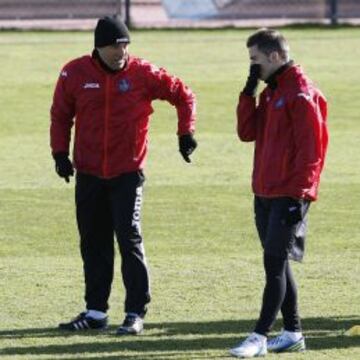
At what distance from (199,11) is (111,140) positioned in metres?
27.8

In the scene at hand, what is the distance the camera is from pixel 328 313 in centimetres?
1030

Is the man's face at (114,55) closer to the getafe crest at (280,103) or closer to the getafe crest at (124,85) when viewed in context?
the getafe crest at (124,85)

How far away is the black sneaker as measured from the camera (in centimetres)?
981

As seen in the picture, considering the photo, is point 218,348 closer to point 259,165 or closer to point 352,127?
point 259,165

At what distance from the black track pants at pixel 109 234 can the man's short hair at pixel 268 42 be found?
1383 millimetres

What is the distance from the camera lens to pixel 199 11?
37.2 metres

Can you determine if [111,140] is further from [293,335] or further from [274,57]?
[293,335]

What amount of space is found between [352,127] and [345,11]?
656 inches

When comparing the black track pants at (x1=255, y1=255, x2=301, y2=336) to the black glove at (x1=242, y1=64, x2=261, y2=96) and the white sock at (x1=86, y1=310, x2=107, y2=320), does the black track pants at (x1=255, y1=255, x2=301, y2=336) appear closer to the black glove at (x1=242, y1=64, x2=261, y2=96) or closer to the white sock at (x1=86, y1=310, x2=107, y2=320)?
the black glove at (x1=242, y1=64, x2=261, y2=96)

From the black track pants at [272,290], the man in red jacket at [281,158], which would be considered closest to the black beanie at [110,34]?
the man in red jacket at [281,158]

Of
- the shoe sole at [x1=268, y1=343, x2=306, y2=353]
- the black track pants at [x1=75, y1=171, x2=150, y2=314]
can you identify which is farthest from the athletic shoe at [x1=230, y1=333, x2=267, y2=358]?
the black track pants at [x1=75, y1=171, x2=150, y2=314]

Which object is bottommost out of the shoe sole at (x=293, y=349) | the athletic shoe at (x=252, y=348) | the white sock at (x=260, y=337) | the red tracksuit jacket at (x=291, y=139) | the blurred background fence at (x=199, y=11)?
the blurred background fence at (x=199, y=11)

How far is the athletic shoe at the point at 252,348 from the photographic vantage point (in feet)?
29.3

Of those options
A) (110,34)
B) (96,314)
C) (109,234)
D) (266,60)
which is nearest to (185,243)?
(109,234)
